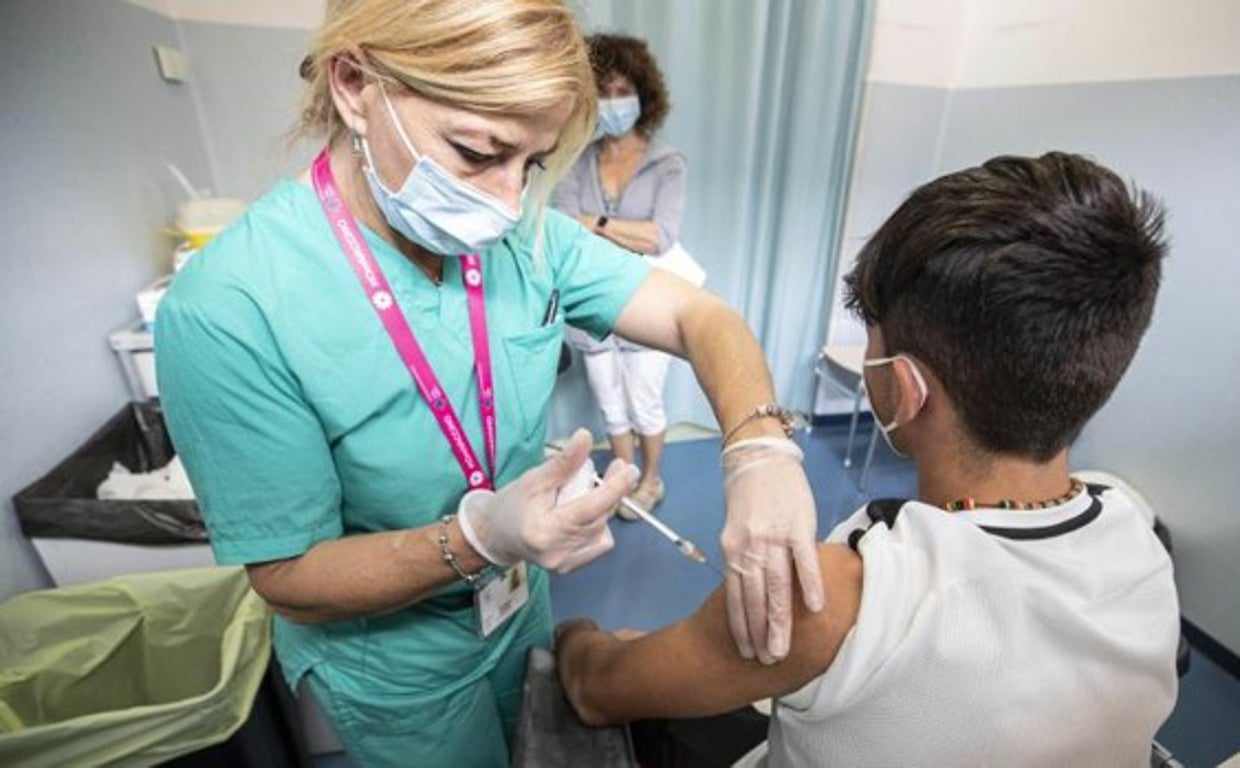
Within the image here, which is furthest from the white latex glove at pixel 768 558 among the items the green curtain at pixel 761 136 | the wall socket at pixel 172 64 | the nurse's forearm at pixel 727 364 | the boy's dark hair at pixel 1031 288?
the wall socket at pixel 172 64

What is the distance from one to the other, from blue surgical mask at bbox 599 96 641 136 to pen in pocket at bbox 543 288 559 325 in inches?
42.3

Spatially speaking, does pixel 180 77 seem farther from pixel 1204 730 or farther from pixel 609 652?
pixel 1204 730

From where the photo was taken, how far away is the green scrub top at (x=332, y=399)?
0.60 m

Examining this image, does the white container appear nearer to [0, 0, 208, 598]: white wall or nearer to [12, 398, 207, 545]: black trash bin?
[0, 0, 208, 598]: white wall

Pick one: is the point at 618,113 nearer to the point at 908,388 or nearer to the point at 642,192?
the point at 642,192

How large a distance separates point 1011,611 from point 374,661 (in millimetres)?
761

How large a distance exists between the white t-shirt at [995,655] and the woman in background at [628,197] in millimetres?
1102

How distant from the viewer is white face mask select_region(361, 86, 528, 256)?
0.66 meters

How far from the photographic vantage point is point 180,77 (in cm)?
190

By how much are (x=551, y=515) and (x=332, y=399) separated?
0.89ft

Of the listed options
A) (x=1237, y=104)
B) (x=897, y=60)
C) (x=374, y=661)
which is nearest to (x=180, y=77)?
(x=374, y=661)

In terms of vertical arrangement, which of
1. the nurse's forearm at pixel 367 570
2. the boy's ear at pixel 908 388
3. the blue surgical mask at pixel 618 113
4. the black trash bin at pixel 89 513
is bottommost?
the black trash bin at pixel 89 513

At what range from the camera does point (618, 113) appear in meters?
1.81

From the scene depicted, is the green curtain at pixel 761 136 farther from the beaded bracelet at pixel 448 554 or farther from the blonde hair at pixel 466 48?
the beaded bracelet at pixel 448 554
